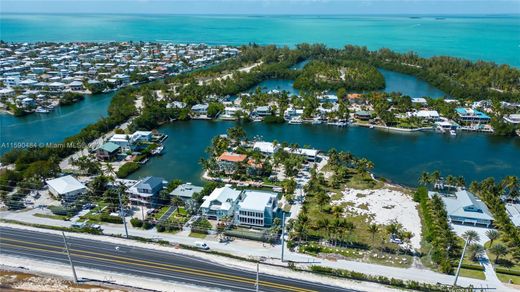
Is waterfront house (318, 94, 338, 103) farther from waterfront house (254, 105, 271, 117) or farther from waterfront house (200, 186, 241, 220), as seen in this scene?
waterfront house (200, 186, 241, 220)

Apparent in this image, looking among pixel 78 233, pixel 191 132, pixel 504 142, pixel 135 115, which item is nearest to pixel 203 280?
pixel 78 233

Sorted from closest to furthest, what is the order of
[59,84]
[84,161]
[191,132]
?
1. [84,161]
2. [191,132]
3. [59,84]

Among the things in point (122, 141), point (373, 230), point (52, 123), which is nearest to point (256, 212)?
point (373, 230)

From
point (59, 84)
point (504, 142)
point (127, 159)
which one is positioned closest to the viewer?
point (127, 159)

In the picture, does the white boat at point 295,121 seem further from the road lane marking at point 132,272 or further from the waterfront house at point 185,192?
the road lane marking at point 132,272

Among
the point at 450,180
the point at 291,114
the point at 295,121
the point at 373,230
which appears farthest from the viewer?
the point at 291,114

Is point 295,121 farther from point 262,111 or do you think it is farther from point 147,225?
point 147,225

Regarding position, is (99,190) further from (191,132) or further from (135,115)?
(135,115)
